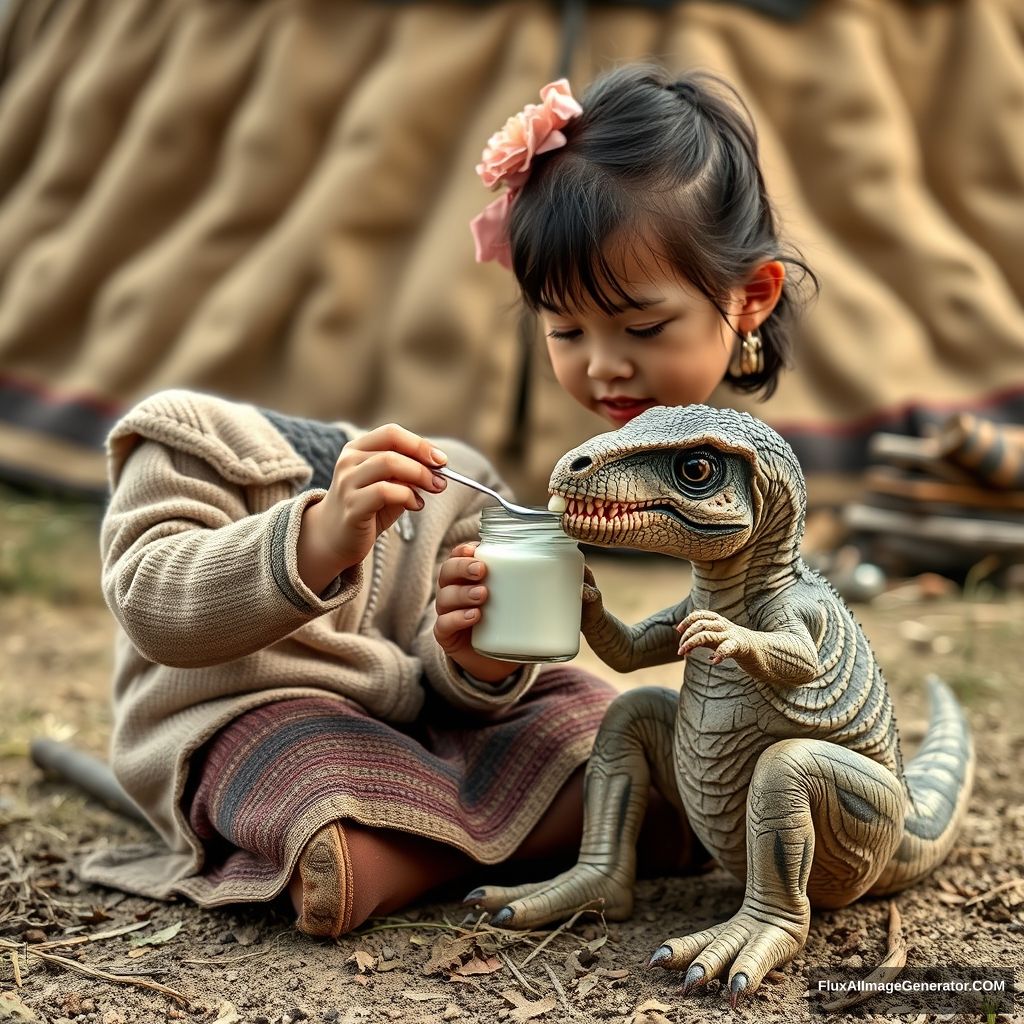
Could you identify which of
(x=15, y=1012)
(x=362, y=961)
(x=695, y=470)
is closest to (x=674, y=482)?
(x=695, y=470)

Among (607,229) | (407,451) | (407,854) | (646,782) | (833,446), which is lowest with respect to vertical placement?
(833,446)

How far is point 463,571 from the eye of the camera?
69.1 inches

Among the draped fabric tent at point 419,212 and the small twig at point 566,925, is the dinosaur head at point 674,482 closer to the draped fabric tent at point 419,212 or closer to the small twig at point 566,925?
the small twig at point 566,925

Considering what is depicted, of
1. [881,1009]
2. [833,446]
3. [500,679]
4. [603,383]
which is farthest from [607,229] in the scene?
[833,446]

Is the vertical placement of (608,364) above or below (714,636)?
above

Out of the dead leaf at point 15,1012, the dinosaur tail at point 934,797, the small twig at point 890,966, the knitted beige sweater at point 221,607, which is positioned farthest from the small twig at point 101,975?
the dinosaur tail at point 934,797

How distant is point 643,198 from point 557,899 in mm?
976

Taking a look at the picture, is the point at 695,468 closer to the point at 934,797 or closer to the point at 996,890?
the point at 934,797

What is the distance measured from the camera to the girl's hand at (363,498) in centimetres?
168

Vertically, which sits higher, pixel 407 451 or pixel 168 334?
pixel 407 451

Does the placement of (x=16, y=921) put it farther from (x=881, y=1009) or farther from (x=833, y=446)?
(x=833, y=446)

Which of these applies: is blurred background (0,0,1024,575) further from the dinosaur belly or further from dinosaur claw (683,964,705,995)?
dinosaur claw (683,964,705,995)

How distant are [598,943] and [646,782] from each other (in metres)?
0.23

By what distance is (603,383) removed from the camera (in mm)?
1979
